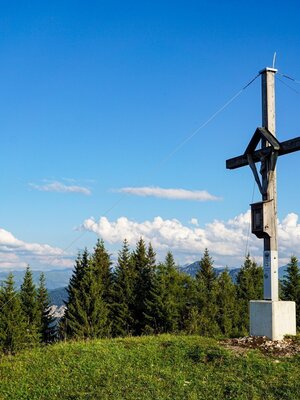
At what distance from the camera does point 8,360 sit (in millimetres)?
11680

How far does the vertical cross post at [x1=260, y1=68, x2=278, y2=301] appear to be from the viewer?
1292cm

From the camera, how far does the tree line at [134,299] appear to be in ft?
140

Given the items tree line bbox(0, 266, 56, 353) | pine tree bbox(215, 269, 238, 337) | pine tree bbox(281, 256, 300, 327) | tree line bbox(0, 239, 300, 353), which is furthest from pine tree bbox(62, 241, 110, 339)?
pine tree bbox(281, 256, 300, 327)

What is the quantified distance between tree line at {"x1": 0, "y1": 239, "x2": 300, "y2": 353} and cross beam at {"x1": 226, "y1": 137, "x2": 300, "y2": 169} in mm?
28996

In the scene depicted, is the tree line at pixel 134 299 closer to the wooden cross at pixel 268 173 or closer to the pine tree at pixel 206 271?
the pine tree at pixel 206 271

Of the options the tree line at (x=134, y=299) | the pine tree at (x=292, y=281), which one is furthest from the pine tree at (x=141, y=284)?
the pine tree at (x=292, y=281)

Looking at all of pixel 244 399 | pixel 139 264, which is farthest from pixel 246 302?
pixel 244 399

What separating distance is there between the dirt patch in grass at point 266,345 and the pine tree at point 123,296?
32.7 meters

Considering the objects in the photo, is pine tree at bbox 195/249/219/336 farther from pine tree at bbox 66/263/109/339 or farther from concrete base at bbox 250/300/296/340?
concrete base at bbox 250/300/296/340

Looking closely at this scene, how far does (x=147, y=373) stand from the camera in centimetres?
1005

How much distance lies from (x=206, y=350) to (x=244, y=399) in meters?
2.90

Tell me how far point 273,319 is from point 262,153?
165 inches

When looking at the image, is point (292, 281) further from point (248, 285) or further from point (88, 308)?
point (88, 308)

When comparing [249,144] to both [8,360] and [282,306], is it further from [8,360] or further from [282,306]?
[8,360]
